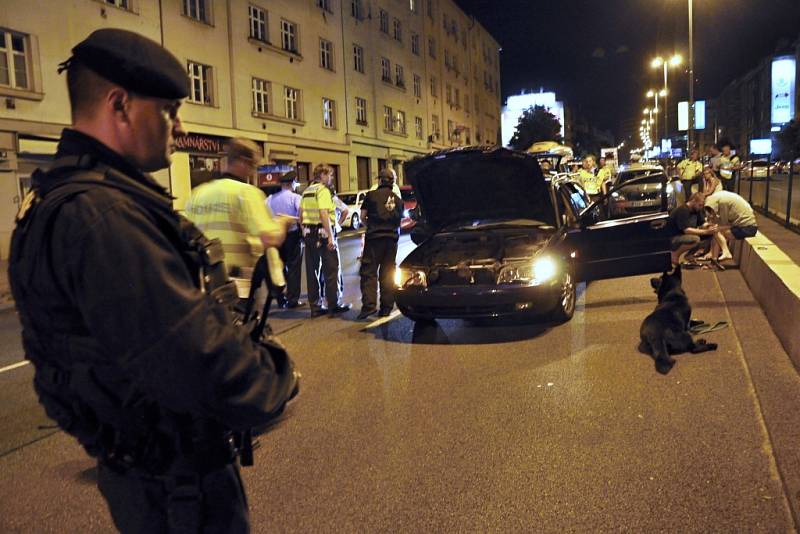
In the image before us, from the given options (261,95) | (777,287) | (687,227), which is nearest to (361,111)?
(261,95)

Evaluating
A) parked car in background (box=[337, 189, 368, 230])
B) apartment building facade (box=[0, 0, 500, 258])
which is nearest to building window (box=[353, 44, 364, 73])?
apartment building facade (box=[0, 0, 500, 258])

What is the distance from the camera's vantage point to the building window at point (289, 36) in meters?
27.1

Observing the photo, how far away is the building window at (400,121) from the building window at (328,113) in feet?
25.1

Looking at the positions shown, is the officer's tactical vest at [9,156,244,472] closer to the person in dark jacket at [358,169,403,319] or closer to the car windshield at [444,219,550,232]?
the car windshield at [444,219,550,232]

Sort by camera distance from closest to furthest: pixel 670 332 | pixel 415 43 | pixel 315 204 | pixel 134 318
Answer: pixel 134 318 → pixel 670 332 → pixel 315 204 → pixel 415 43

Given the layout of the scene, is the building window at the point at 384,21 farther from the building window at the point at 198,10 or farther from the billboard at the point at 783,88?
the billboard at the point at 783,88

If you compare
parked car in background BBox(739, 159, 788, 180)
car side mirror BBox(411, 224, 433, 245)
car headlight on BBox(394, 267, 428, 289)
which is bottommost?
car headlight on BBox(394, 267, 428, 289)

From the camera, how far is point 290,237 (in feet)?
30.0

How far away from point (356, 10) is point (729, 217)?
1041 inches

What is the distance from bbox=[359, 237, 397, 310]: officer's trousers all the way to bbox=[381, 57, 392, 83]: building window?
2885cm

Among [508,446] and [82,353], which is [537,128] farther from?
[82,353]

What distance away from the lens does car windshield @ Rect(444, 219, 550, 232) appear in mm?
8148

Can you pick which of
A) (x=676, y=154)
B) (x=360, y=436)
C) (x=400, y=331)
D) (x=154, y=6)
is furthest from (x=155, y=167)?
(x=676, y=154)

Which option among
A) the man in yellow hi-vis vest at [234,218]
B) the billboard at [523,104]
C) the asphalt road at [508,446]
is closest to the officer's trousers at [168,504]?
the asphalt road at [508,446]
